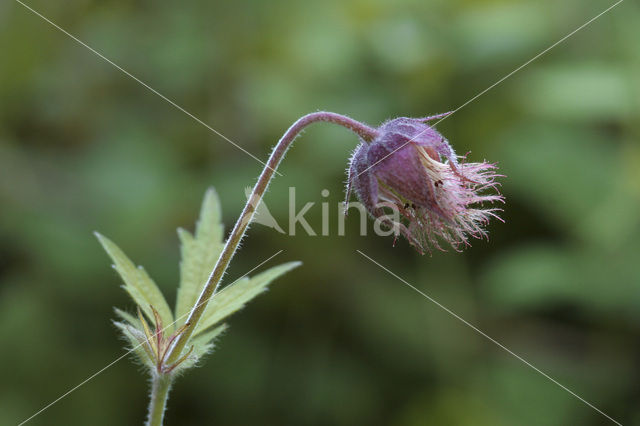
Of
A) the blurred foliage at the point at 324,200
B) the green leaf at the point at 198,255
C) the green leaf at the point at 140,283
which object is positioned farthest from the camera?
the blurred foliage at the point at 324,200

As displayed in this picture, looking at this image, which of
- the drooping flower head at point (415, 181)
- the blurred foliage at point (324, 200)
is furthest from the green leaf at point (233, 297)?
the blurred foliage at point (324, 200)

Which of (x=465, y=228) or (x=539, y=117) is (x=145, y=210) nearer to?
(x=465, y=228)

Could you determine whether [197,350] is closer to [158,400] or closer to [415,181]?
[158,400]

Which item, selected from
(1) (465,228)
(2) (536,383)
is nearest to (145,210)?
(1) (465,228)

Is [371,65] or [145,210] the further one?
[371,65]

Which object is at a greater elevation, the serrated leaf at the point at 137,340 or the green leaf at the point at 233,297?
the green leaf at the point at 233,297

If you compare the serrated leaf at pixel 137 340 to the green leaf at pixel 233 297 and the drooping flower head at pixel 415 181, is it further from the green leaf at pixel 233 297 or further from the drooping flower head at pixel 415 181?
the drooping flower head at pixel 415 181

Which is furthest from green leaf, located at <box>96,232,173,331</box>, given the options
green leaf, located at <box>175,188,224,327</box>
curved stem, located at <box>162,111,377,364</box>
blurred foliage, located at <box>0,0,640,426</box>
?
blurred foliage, located at <box>0,0,640,426</box>

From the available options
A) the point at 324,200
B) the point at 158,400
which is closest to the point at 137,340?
the point at 158,400
